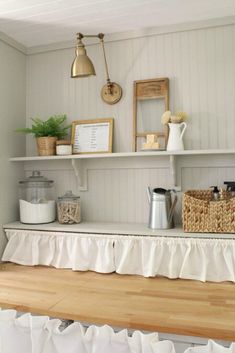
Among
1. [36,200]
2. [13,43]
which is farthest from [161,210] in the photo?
[13,43]

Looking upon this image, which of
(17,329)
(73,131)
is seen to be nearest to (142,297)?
(17,329)

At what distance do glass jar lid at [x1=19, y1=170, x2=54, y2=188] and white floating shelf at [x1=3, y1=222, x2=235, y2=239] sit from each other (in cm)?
30

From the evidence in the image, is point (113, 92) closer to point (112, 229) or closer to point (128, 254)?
point (112, 229)

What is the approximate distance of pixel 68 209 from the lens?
2.11 metres

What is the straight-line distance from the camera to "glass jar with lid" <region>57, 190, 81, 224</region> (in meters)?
2.11

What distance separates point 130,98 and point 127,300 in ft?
4.52

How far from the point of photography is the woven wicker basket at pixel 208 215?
1744 millimetres

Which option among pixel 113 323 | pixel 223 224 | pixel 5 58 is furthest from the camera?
pixel 5 58

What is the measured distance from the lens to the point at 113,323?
1246mm

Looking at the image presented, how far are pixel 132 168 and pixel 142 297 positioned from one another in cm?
95

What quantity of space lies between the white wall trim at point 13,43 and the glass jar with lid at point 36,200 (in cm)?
95

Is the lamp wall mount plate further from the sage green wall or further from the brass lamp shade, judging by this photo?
the sage green wall

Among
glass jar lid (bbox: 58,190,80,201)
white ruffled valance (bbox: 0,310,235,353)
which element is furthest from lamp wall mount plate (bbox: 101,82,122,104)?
white ruffled valance (bbox: 0,310,235,353)

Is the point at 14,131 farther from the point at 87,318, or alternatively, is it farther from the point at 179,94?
the point at 87,318
